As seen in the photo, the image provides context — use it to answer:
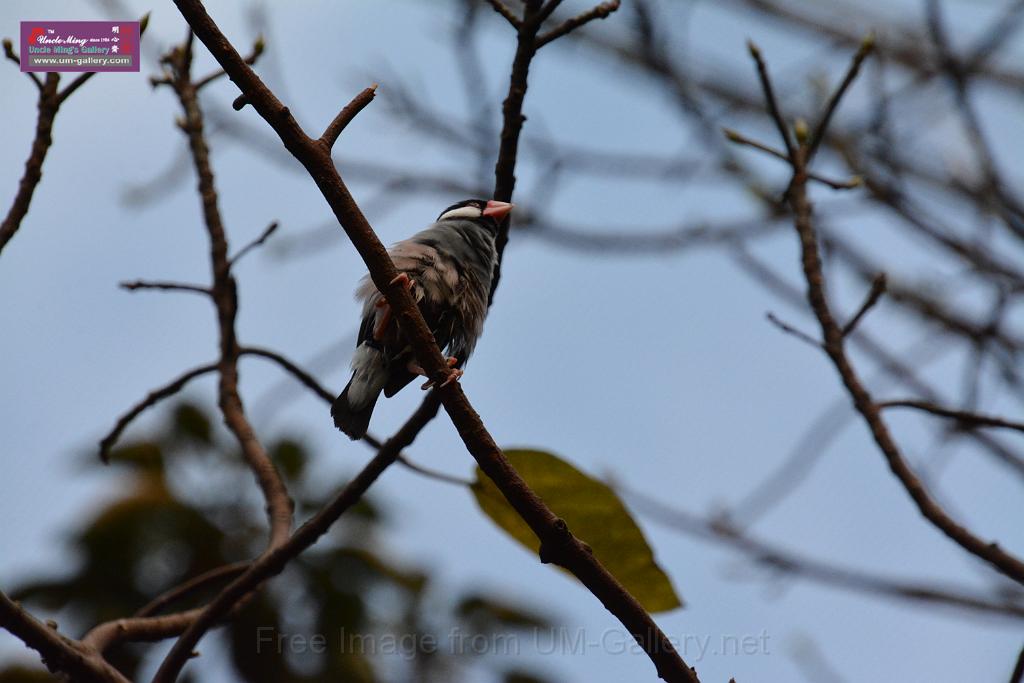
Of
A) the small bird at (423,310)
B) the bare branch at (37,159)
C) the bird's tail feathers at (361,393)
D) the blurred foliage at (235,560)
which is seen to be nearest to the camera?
the bare branch at (37,159)

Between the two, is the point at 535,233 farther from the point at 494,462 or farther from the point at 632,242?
the point at 494,462

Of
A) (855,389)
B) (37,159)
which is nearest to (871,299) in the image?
(855,389)

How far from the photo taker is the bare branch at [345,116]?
196 centimetres

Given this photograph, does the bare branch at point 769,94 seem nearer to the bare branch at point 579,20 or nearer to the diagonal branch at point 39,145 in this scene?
the bare branch at point 579,20

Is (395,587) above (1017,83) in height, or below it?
below

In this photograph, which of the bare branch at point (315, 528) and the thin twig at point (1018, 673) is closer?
the thin twig at point (1018, 673)

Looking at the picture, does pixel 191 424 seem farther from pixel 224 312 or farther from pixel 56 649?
pixel 56 649

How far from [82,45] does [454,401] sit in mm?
1900

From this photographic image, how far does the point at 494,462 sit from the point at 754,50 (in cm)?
147

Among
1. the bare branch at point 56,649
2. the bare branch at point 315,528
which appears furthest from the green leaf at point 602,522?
the bare branch at point 56,649

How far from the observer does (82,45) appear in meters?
3.10

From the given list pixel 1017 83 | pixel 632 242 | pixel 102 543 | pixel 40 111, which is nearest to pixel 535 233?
pixel 632 242

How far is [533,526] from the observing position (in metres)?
1.98

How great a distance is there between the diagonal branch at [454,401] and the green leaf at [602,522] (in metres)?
0.49
